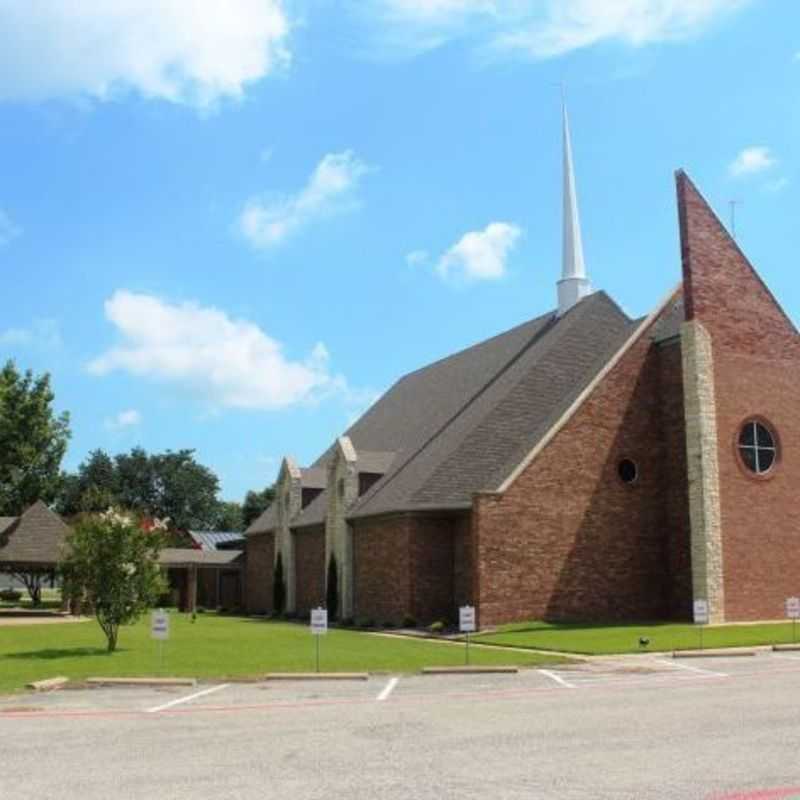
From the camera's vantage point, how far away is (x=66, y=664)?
20.5 m

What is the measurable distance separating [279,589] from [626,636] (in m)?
23.7

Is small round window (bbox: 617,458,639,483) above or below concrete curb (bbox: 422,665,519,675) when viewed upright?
above

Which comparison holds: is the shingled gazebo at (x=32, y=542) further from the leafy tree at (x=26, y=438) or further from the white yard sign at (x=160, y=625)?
the white yard sign at (x=160, y=625)

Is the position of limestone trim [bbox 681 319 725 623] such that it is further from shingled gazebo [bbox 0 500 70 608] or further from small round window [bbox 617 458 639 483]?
shingled gazebo [bbox 0 500 70 608]

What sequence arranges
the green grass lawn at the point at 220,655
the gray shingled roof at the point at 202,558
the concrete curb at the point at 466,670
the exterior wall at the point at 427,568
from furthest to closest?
the gray shingled roof at the point at 202,558 < the exterior wall at the point at 427,568 < the green grass lawn at the point at 220,655 < the concrete curb at the point at 466,670

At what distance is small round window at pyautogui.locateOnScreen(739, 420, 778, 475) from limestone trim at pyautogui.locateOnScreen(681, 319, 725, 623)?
142cm

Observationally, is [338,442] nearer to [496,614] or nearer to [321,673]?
[496,614]

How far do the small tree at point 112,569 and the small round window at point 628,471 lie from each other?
15.7 m

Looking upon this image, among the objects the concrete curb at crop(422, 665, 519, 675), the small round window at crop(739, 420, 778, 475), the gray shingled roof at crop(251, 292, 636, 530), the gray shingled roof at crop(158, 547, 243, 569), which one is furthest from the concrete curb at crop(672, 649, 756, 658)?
the gray shingled roof at crop(158, 547, 243, 569)

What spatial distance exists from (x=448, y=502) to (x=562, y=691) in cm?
1669

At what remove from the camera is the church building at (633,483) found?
31.2m

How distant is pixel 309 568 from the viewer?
143 ft

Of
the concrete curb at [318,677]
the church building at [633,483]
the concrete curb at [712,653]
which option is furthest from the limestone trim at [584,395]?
the concrete curb at [318,677]

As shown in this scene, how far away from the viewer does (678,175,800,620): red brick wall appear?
1265 inches
